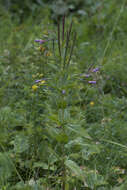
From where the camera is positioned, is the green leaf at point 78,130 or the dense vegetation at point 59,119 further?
the dense vegetation at point 59,119

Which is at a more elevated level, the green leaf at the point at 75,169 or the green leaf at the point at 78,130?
the green leaf at the point at 78,130

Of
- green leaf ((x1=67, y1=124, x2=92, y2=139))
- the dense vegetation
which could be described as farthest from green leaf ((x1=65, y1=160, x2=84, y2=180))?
green leaf ((x1=67, y1=124, x2=92, y2=139))

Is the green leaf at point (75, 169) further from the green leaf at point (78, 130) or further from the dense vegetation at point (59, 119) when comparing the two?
the green leaf at point (78, 130)

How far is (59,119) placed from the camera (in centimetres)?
140

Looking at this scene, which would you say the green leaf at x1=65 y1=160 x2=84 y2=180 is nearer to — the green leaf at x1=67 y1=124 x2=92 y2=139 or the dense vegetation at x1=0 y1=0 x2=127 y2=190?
the dense vegetation at x1=0 y1=0 x2=127 y2=190

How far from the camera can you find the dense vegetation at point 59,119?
1387mm

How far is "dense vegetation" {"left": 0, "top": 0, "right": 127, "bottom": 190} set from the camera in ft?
4.55

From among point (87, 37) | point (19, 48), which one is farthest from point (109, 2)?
point (19, 48)

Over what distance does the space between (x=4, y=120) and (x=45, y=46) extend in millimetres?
706

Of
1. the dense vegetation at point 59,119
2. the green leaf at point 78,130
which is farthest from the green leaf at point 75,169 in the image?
the green leaf at point 78,130

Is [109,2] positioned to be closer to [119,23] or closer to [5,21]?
[119,23]

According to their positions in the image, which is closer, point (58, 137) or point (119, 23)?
point (58, 137)

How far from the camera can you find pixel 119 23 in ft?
12.9

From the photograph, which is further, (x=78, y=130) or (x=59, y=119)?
(x=59, y=119)
